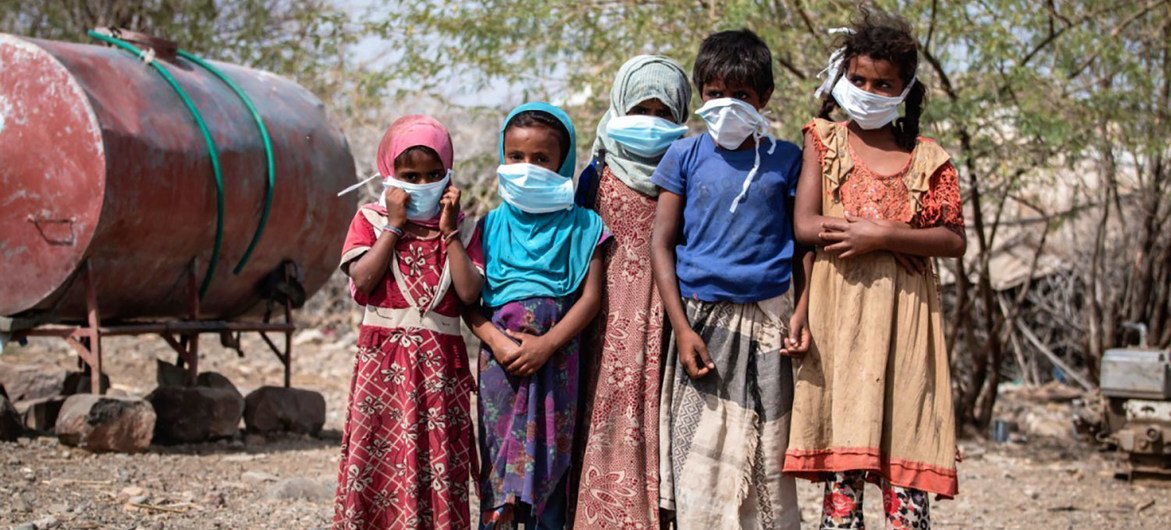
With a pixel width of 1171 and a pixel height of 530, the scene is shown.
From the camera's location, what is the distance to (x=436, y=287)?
3521mm

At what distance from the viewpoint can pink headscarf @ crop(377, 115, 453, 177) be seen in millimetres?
3483

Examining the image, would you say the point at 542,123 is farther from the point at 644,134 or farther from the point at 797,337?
the point at 797,337

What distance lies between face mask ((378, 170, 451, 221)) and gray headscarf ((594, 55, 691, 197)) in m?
0.50

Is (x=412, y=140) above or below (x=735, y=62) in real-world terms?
below

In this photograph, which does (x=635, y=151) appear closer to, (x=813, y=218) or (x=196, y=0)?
(x=813, y=218)

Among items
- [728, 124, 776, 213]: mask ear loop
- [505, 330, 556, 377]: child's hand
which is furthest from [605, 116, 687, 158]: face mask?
[505, 330, 556, 377]: child's hand

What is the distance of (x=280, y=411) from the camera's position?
7.57 m

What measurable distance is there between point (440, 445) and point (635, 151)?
1.01m

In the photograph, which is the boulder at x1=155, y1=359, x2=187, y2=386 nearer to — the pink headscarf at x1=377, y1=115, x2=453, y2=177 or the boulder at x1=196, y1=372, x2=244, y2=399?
the boulder at x1=196, y1=372, x2=244, y2=399

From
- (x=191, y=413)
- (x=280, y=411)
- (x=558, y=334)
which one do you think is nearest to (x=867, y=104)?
(x=558, y=334)

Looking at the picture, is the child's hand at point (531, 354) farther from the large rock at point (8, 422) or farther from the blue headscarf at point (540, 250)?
the large rock at point (8, 422)

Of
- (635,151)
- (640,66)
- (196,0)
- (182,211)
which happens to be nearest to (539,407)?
(635,151)

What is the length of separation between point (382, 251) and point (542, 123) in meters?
0.58

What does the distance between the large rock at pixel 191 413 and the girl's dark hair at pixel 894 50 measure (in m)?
4.70
